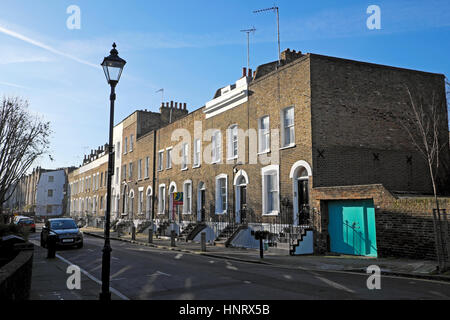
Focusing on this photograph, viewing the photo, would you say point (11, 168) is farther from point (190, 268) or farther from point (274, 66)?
point (274, 66)

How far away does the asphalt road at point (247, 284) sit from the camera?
8.36 meters

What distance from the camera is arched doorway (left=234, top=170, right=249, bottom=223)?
23422mm

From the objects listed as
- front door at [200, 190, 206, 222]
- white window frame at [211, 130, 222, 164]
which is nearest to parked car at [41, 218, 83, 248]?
front door at [200, 190, 206, 222]

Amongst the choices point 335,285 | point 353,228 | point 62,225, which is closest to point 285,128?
point 353,228

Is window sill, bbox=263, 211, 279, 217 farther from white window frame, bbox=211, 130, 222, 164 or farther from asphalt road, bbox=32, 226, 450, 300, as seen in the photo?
asphalt road, bbox=32, 226, 450, 300

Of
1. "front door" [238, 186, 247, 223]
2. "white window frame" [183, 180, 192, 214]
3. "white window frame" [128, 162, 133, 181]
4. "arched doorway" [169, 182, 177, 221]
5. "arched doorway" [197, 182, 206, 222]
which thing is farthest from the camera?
"white window frame" [128, 162, 133, 181]

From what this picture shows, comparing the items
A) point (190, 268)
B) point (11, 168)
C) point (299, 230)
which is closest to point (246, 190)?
point (299, 230)

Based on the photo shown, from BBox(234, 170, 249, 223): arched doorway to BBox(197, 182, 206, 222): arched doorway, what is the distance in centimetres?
442

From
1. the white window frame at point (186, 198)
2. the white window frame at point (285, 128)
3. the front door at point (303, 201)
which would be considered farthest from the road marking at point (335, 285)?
the white window frame at point (186, 198)

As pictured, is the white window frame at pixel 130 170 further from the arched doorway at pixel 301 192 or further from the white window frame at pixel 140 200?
the arched doorway at pixel 301 192

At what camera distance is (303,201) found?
18.9 meters

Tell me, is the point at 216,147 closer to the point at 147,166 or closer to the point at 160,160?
the point at 160,160

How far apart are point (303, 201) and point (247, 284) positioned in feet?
31.8

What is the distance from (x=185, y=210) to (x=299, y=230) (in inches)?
555
